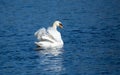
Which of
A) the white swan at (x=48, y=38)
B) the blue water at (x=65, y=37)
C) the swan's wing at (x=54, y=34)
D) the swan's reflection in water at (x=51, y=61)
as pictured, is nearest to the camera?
the swan's reflection in water at (x=51, y=61)

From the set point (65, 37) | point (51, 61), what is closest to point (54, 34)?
point (65, 37)

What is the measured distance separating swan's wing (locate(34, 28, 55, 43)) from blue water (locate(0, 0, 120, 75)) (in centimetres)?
46

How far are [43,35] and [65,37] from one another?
8.22 feet

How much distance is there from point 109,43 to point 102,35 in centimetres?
183

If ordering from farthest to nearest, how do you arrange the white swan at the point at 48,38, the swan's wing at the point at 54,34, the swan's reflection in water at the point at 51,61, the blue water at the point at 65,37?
the swan's wing at the point at 54,34
the white swan at the point at 48,38
the blue water at the point at 65,37
the swan's reflection in water at the point at 51,61

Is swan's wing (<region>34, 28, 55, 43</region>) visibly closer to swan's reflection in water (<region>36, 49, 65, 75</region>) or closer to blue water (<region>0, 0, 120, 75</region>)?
blue water (<region>0, 0, 120, 75</region>)

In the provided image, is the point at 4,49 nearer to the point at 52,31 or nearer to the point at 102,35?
the point at 52,31

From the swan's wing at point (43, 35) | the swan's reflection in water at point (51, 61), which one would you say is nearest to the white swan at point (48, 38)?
the swan's wing at point (43, 35)

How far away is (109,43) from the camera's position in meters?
28.5

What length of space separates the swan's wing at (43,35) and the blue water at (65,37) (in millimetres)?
458

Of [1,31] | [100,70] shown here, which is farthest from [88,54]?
[1,31]

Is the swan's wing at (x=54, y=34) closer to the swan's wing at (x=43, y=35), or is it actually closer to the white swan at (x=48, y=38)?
the white swan at (x=48, y=38)

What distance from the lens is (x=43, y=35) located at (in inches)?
1115

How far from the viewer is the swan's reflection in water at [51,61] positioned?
24.0 m
